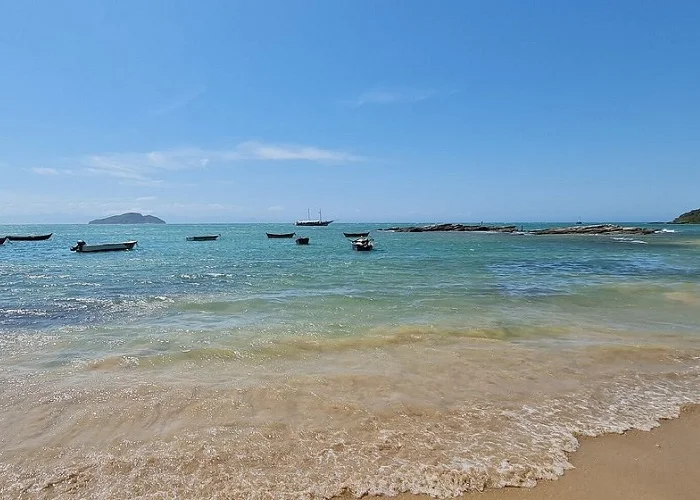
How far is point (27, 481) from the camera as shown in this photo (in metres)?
4.30

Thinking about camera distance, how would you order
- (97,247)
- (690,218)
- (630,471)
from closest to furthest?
(630,471) < (97,247) < (690,218)

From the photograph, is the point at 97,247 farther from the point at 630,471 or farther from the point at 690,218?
→ the point at 690,218

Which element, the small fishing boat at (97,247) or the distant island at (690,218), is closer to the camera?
the small fishing boat at (97,247)

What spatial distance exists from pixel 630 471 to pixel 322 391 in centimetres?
421

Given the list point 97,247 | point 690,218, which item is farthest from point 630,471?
point 690,218

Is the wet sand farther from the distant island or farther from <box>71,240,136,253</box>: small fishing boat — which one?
the distant island

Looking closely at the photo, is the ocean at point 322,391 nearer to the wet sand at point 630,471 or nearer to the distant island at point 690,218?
the wet sand at point 630,471

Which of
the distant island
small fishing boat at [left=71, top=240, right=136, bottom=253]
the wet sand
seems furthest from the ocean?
the distant island

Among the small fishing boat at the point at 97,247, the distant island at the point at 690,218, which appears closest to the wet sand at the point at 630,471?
the small fishing boat at the point at 97,247

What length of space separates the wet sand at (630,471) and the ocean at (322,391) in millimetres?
184

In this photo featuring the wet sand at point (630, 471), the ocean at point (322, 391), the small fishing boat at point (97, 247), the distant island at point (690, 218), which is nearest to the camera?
the wet sand at point (630, 471)

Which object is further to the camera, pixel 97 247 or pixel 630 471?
pixel 97 247

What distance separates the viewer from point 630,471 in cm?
438

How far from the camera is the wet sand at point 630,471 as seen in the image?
13.2 ft
